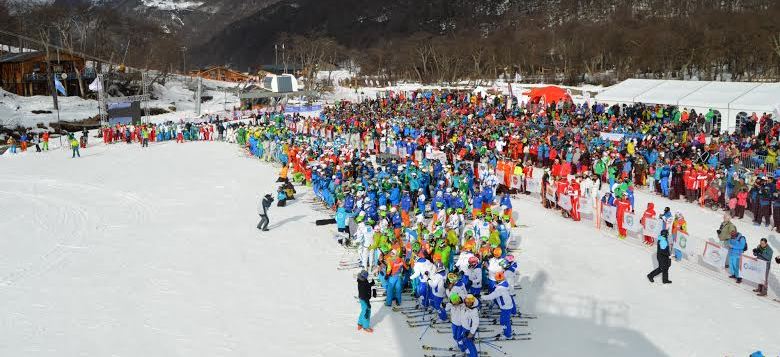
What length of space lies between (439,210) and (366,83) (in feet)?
261

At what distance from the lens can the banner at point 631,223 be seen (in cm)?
1603

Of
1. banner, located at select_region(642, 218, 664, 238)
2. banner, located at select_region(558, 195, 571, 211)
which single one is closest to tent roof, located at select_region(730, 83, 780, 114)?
banner, located at select_region(558, 195, 571, 211)

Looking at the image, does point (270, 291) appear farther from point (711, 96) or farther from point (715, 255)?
point (711, 96)

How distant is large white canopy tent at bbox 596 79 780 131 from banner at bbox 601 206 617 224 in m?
15.2

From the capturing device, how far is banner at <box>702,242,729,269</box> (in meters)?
13.4

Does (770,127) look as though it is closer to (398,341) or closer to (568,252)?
(568,252)

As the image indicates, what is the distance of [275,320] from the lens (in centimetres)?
1155

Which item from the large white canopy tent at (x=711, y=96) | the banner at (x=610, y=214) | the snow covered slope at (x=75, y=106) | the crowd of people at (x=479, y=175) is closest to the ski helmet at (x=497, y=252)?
the crowd of people at (x=479, y=175)

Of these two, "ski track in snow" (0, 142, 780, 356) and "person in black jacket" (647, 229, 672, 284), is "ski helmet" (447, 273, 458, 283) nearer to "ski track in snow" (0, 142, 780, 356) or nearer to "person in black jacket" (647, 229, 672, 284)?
"ski track in snow" (0, 142, 780, 356)

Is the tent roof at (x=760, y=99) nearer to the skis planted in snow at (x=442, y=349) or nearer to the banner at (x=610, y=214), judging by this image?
A: the banner at (x=610, y=214)

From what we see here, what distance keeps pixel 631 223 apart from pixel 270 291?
911cm

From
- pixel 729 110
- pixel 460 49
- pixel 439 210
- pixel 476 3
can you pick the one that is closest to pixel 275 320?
pixel 439 210

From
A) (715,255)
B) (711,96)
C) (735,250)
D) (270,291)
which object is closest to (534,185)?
(715,255)

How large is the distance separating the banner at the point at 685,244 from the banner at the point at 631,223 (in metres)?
1.48
